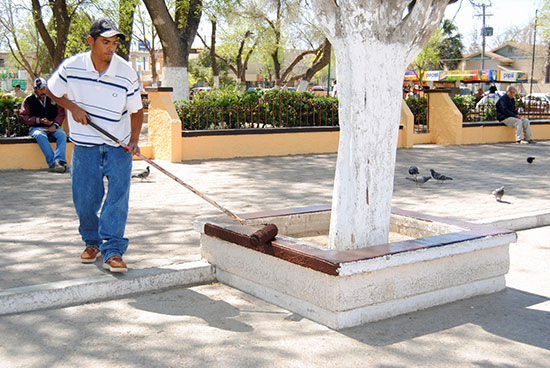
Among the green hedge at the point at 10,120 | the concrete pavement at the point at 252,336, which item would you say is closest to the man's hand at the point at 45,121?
the green hedge at the point at 10,120

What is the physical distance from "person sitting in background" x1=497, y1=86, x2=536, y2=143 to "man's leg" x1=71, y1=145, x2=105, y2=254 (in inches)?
561

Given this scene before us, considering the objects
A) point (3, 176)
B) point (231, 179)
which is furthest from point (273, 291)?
point (3, 176)

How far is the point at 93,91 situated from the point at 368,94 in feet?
6.72

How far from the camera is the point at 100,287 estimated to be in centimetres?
455

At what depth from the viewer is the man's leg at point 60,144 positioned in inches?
421

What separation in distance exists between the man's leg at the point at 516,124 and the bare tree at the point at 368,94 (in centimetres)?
1342

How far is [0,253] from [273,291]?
8.39 ft

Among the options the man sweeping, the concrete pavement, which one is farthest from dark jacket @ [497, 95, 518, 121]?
the man sweeping

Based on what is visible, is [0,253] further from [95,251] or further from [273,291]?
[273,291]

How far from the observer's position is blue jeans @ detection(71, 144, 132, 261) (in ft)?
15.9

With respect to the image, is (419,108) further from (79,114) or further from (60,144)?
(79,114)

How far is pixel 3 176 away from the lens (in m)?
10.2

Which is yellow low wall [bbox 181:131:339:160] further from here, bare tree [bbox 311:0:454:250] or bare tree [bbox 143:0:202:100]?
bare tree [bbox 311:0:454:250]

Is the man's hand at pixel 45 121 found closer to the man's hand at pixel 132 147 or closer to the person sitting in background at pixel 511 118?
the man's hand at pixel 132 147
